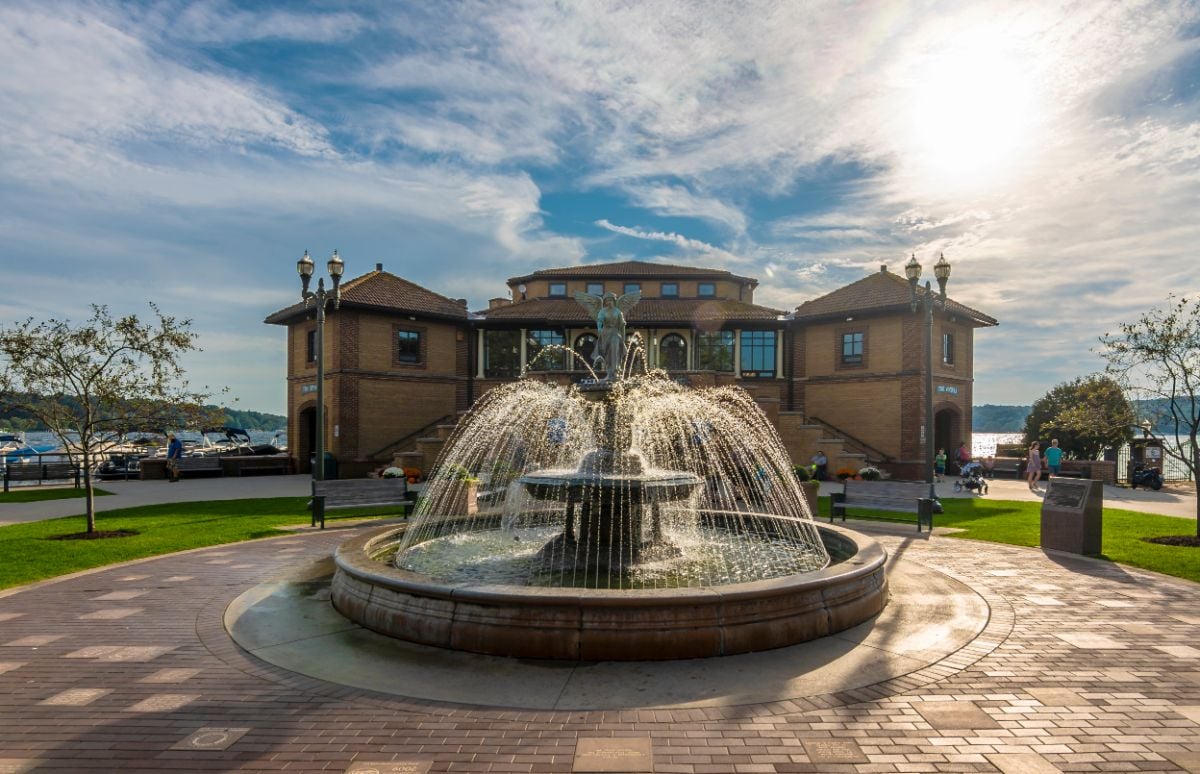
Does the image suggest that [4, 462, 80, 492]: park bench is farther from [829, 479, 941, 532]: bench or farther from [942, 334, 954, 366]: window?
[942, 334, 954, 366]: window

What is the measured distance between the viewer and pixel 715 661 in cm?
604

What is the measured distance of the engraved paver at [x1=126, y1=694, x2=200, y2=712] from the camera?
5086 mm

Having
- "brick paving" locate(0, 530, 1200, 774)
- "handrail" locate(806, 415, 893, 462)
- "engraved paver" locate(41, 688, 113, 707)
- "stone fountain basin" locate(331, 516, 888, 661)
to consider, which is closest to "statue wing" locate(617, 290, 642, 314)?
"stone fountain basin" locate(331, 516, 888, 661)

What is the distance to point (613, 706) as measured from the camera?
5113mm

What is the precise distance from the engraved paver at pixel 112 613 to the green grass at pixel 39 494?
55.0 feet

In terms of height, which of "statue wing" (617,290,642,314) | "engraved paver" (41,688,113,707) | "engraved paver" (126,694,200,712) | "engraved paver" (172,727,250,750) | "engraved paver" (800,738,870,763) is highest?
"statue wing" (617,290,642,314)

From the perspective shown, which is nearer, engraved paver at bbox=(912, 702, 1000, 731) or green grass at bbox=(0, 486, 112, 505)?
engraved paver at bbox=(912, 702, 1000, 731)

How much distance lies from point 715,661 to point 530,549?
480 cm

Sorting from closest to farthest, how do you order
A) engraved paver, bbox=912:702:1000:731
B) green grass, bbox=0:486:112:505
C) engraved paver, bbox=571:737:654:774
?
engraved paver, bbox=571:737:654:774 < engraved paver, bbox=912:702:1000:731 < green grass, bbox=0:486:112:505

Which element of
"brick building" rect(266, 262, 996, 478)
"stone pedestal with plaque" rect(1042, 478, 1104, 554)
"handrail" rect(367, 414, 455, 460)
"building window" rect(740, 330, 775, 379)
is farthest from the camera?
"building window" rect(740, 330, 775, 379)

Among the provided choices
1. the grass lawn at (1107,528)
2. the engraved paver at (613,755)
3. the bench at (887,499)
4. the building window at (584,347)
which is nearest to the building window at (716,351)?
the building window at (584,347)

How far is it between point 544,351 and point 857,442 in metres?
15.8

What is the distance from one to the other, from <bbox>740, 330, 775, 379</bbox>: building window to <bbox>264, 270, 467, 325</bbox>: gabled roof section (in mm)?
14546

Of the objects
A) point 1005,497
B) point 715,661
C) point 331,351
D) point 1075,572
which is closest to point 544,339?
point 331,351
